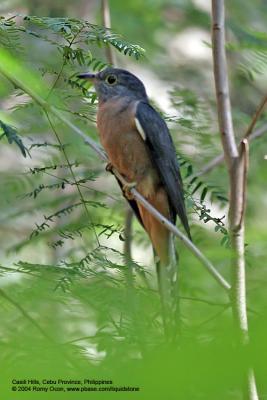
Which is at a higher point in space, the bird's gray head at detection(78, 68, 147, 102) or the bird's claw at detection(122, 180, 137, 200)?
the bird's gray head at detection(78, 68, 147, 102)

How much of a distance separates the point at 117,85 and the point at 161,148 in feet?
2.51

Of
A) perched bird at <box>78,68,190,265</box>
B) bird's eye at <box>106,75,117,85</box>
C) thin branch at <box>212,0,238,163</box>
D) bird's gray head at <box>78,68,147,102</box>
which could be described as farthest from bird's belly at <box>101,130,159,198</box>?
thin branch at <box>212,0,238,163</box>

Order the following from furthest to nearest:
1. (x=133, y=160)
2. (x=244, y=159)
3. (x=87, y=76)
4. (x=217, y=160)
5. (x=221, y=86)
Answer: (x=133, y=160)
(x=87, y=76)
(x=217, y=160)
(x=221, y=86)
(x=244, y=159)

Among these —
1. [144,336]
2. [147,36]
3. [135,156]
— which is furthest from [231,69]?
[144,336]

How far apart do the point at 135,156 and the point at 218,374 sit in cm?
379

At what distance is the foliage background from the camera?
30.3 inches

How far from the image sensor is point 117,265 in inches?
94.5

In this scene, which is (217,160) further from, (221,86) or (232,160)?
(232,160)

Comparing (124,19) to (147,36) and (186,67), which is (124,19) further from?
(186,67)

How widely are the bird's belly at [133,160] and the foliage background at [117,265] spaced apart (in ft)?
0.56

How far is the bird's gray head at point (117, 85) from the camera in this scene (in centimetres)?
464

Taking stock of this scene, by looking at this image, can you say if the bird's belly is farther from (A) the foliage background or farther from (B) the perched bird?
(A) the foliage background

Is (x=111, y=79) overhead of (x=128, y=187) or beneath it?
overhead

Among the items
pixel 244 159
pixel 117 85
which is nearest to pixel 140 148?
pixel 117 85
